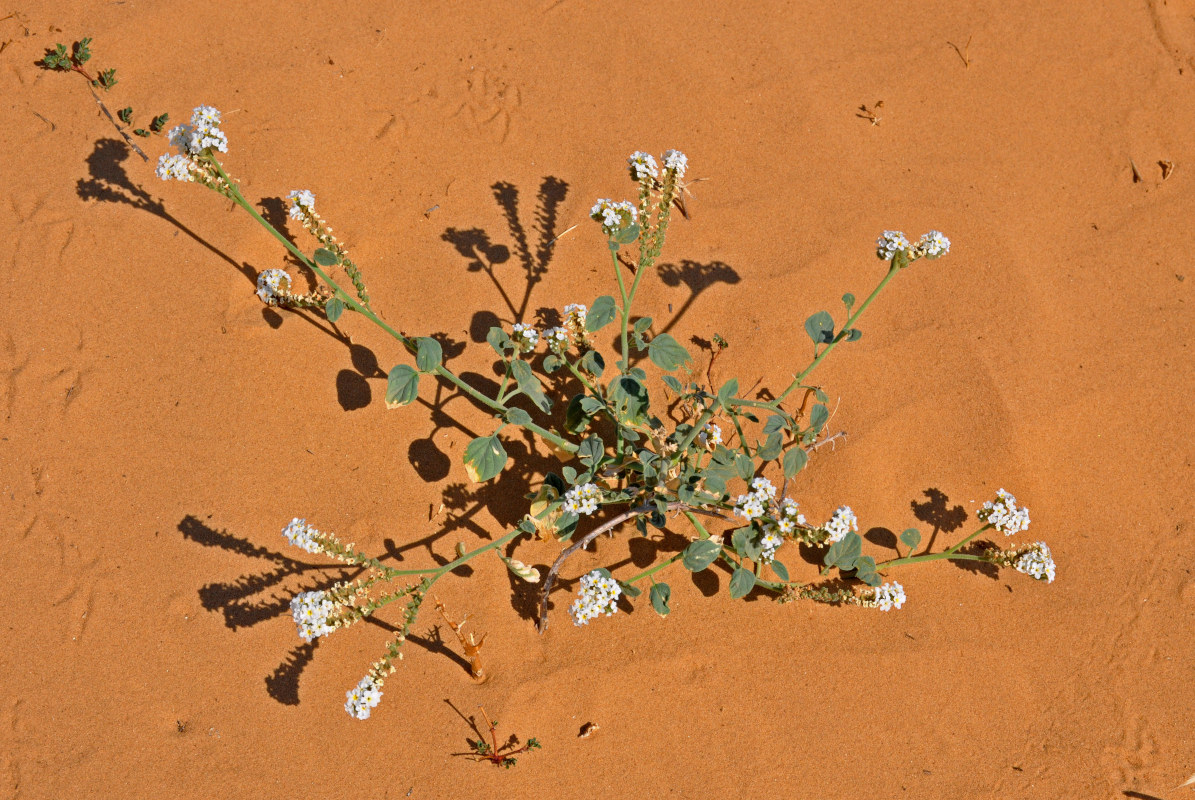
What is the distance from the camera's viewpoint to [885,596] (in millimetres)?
3293

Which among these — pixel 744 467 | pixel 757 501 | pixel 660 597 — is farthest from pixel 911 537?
pixel 660 597

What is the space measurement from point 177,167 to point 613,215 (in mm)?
1618

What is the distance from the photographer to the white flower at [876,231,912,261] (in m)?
3.07

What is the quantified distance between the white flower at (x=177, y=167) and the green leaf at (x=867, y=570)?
3.06 metres

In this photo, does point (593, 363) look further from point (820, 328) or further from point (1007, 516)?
point (1007, 516)

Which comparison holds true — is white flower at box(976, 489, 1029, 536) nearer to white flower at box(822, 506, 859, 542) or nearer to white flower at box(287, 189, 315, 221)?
white flower at box(822, 506, 859, 542)

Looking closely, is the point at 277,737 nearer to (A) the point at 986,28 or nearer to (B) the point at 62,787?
(B) the point at 62,787

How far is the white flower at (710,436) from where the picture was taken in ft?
11.0

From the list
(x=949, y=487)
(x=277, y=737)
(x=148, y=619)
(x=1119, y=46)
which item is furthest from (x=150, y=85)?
(x=1119, y=46)

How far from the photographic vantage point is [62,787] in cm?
326

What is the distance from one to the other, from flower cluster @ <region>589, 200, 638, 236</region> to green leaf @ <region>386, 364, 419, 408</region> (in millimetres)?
963

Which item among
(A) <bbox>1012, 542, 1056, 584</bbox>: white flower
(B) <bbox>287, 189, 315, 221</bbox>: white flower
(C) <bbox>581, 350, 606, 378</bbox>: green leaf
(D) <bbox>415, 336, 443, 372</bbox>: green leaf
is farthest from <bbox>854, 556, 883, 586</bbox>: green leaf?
(B) <bbox>287, 189, 315, 221</bbox>: white flower

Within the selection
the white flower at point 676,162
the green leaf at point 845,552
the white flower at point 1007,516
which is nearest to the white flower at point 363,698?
the green leaf at point 845,552

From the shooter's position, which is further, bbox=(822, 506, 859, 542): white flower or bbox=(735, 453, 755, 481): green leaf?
bbox=(735, 453, 755, 481): green leaf
